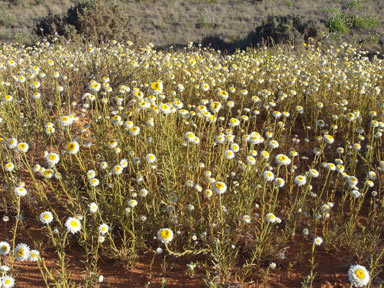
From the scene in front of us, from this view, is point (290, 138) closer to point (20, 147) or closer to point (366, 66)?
point (366, 66)

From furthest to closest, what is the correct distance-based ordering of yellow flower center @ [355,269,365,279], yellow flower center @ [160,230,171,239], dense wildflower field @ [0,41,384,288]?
dense wildflower field @ [0,41,384,288], yellow flower center @ [160,230,171,239], yellow flower center @ [355,269,365,279]

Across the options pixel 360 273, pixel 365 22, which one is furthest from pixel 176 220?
pixel 365 22

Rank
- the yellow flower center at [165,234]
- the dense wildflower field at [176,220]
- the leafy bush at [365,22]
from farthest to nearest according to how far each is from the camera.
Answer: the leafy bush at [365,22]
the dense wildflower field at [176,220]
the yellow flower center at [165,234]

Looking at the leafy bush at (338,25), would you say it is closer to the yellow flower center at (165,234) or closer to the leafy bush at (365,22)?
the leafy bush at (365,22)

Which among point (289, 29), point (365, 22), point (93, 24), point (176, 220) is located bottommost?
point (176, 220)

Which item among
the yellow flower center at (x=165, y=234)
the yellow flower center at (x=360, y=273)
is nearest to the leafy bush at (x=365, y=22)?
the yellow flower center at (x=360, y=273)

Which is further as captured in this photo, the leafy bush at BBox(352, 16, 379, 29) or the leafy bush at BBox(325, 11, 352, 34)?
the leafy bush at BBox(352, 16, 379, 29)

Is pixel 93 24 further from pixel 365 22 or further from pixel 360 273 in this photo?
pixel 365 22

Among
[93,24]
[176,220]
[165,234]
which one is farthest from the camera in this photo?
[93,24]

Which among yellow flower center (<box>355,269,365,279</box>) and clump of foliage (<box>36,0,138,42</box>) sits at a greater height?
clump of foliage (<box>36,0,138,42</box>)

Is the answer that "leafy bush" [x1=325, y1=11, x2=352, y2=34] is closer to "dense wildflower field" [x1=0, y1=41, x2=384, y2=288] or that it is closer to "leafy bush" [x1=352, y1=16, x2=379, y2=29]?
"leafy bush" [x1=352, y1=16, x2=379, y2=29]

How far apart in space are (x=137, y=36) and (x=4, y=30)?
806cm

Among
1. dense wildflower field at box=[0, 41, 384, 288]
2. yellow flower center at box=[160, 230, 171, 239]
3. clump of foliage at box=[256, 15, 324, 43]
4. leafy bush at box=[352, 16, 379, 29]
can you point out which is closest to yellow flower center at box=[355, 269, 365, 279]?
dense wildflower field at box=[0, 41, 384, 288]

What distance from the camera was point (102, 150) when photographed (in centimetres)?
319
